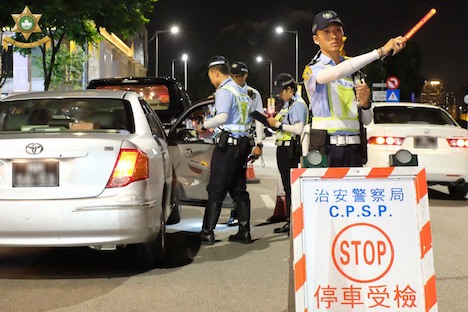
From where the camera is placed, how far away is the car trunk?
4922 millimetres

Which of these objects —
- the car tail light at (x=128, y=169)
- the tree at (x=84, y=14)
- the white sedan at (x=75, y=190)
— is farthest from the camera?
the tree at (x=84, y=14)

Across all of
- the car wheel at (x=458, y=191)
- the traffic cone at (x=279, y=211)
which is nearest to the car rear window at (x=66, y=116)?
the traffic cone at (x=279, y=211)

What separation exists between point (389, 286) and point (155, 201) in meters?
2.50

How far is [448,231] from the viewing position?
760cm

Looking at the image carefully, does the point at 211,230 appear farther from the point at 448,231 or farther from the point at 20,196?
the point at 448,231

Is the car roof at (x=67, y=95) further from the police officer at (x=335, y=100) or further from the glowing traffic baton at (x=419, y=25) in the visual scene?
the glowing traffic baton at (x=419, y=25)

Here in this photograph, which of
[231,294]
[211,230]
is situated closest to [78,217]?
[231,294]

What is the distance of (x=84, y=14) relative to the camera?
1469 centimetres

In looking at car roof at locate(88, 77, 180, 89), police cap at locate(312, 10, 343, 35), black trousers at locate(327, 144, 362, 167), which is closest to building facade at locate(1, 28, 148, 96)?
car roof at locate(88, 77, 180, 89)

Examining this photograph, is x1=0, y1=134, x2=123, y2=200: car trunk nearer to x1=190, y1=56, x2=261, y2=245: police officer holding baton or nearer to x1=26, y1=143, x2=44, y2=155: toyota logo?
x1=26, y1=143, x2=44, y2=155: toyota logo

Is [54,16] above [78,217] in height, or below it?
above

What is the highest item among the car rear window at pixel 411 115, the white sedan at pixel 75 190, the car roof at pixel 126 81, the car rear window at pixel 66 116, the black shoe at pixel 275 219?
the car roof at pixel 126 81

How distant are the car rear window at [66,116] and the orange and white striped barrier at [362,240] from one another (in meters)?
2.60

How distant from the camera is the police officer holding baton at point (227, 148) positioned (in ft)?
21.7
